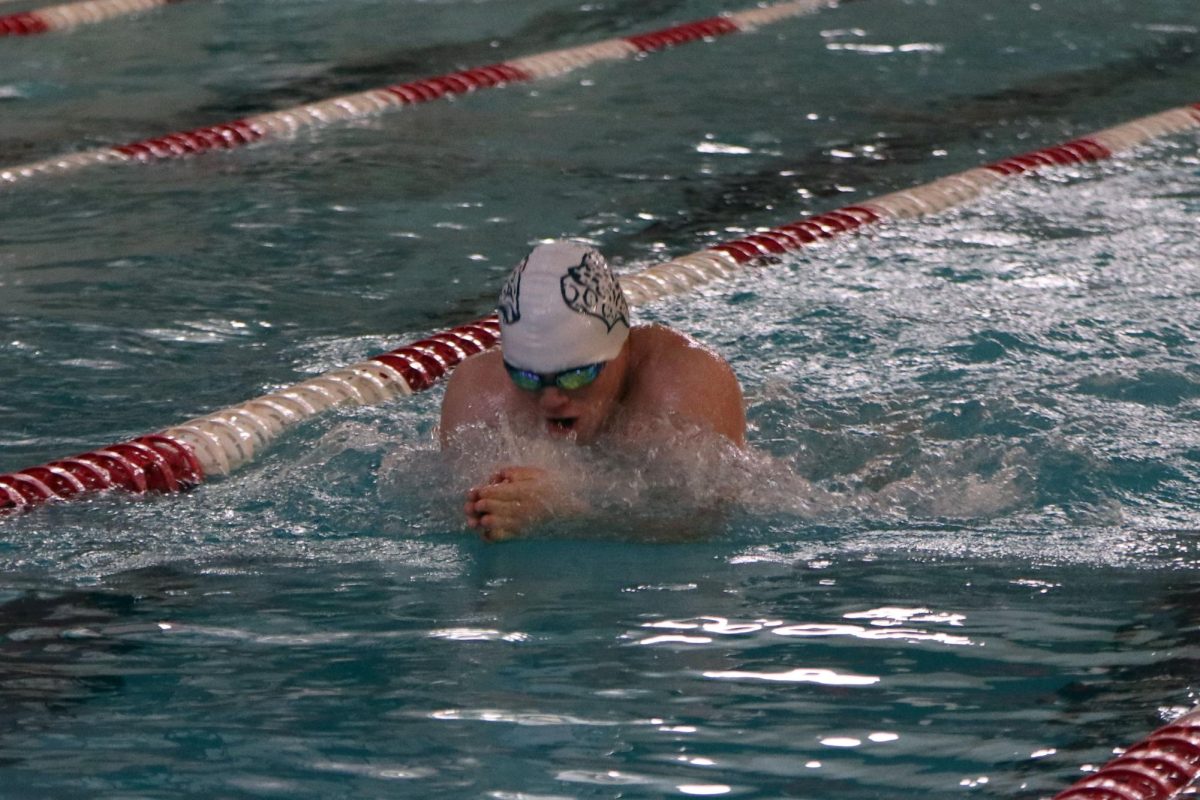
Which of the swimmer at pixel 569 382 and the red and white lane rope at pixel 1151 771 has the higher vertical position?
the swimmer at pixel 569 382

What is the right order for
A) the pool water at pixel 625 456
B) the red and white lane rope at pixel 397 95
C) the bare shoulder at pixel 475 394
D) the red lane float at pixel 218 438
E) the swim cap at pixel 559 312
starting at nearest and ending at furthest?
the pool water at pixel 625 456, the swim cap at pixel 559 312, the bare shoulder at pixel 475 394, the red lane float at pixel 218 438, the red and white lane rope at pixel 397 95

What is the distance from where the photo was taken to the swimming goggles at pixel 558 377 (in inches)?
124

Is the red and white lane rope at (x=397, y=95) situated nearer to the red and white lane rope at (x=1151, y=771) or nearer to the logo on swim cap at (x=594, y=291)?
the logo on swim cap at (x=594, y=291)

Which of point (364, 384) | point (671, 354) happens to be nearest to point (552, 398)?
point (671, 354)

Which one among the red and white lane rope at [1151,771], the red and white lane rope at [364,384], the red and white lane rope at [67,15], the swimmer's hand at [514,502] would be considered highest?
the red and white lane rope at [67,15]

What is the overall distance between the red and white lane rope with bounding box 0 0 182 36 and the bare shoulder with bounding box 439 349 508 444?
556 centimetres

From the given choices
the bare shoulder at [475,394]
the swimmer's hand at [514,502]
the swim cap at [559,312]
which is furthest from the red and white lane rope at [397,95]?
the swimmer's hand at [514,502]

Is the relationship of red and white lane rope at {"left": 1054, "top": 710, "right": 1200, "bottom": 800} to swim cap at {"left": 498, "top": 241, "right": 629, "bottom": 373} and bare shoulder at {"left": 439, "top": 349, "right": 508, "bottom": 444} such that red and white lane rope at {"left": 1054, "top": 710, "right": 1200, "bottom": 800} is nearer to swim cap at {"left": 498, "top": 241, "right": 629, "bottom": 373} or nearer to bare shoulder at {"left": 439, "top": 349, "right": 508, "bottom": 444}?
swim cap at {"left": 498, "top": 241, "right": 629, "bottom": 373}

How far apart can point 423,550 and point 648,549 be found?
41 centimetres

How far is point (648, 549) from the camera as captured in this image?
316 cm

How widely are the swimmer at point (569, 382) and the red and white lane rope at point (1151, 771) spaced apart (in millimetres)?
1129

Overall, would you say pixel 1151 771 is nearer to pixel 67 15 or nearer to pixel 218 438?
pixel 218 438

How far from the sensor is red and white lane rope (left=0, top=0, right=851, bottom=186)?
615 cm

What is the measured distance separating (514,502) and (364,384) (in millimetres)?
1242
